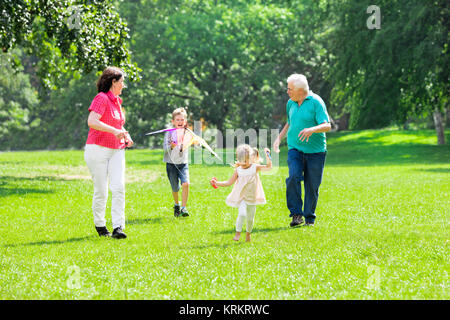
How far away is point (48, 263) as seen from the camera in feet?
22.7

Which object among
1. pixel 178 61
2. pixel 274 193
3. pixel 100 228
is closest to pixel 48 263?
pixel 100 228

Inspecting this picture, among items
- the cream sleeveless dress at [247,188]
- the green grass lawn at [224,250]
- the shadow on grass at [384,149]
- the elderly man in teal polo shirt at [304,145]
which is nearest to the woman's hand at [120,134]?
the green grass lawn at [224,250]

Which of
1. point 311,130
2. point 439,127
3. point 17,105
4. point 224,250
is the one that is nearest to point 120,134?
point 224,250

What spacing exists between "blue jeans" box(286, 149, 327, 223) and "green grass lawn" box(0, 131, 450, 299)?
1.06 ft

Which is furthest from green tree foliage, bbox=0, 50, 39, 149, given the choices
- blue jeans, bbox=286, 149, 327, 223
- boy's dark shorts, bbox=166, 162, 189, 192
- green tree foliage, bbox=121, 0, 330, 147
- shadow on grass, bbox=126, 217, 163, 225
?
blue jeans, bbox=286, 149, 327, 223

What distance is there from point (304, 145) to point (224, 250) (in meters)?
2.45

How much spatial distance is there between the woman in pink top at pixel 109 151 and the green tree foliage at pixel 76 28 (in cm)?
785

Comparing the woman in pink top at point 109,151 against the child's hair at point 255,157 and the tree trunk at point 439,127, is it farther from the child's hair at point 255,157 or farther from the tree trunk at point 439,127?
the tree trunk at point 439,127

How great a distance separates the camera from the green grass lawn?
577 centimetres

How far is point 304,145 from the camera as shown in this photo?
9.28 meters

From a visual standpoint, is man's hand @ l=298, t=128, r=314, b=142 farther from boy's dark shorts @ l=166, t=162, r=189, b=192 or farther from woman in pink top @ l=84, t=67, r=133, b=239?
boy's dark shorts @ l=166, t=162, r=189, b=192

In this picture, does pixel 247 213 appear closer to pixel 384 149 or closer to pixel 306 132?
pixel 306 132
